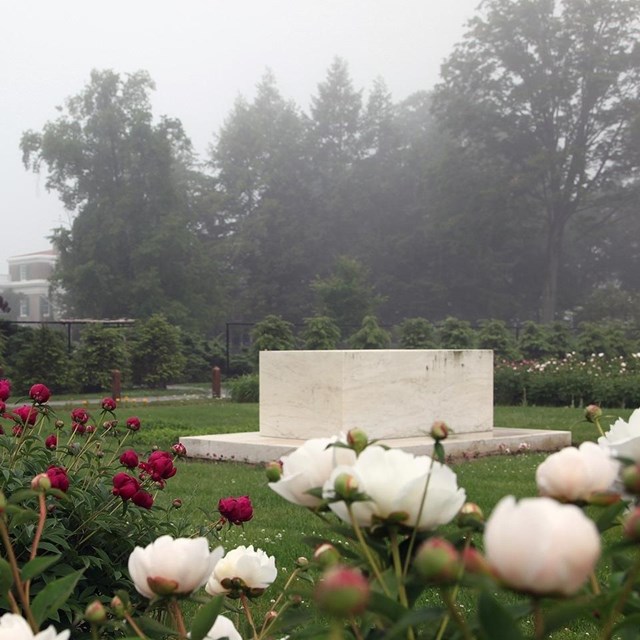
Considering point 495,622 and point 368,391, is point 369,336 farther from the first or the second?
point 495,622

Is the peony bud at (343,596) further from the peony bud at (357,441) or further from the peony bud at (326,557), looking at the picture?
the peony bud at (357,441)

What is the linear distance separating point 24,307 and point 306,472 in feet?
254

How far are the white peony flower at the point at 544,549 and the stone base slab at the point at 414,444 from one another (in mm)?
6609

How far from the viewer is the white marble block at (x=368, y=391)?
24.7ft

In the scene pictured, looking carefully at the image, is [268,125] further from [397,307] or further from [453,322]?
[453,322]

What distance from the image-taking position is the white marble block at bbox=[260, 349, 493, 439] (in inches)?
297

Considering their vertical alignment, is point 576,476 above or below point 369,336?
above

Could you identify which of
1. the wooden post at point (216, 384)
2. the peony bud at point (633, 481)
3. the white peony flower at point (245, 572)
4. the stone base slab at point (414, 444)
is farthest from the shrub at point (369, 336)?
the peony bud at point (633, 481)

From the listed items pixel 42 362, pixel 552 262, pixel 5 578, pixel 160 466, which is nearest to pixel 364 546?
pixel 5 578

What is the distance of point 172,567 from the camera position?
0.92 m

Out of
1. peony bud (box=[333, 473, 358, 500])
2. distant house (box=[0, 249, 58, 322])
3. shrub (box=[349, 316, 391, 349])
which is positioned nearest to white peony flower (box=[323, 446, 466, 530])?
peony bud (box=[333, 473, 358, 500])

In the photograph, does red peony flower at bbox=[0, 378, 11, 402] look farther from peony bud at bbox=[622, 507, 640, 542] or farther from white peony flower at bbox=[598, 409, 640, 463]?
peony bud at bbox=[622, 507, 640, 542]

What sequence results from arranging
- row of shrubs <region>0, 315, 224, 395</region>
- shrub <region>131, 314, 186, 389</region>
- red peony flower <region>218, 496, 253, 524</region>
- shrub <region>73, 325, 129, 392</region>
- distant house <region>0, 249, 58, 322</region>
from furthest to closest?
distant house <region>0, 249, 58, 322</region>
shrub <region>131, 314, 186, 389</region>
shrub <region>73, 325, 129, 392</region>
row of shrubs <region>0, 315, 224, 395</region>
red peony flower <region>218, 496, 253, 524</region>

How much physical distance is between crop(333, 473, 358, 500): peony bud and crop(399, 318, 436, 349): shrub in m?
21.8
